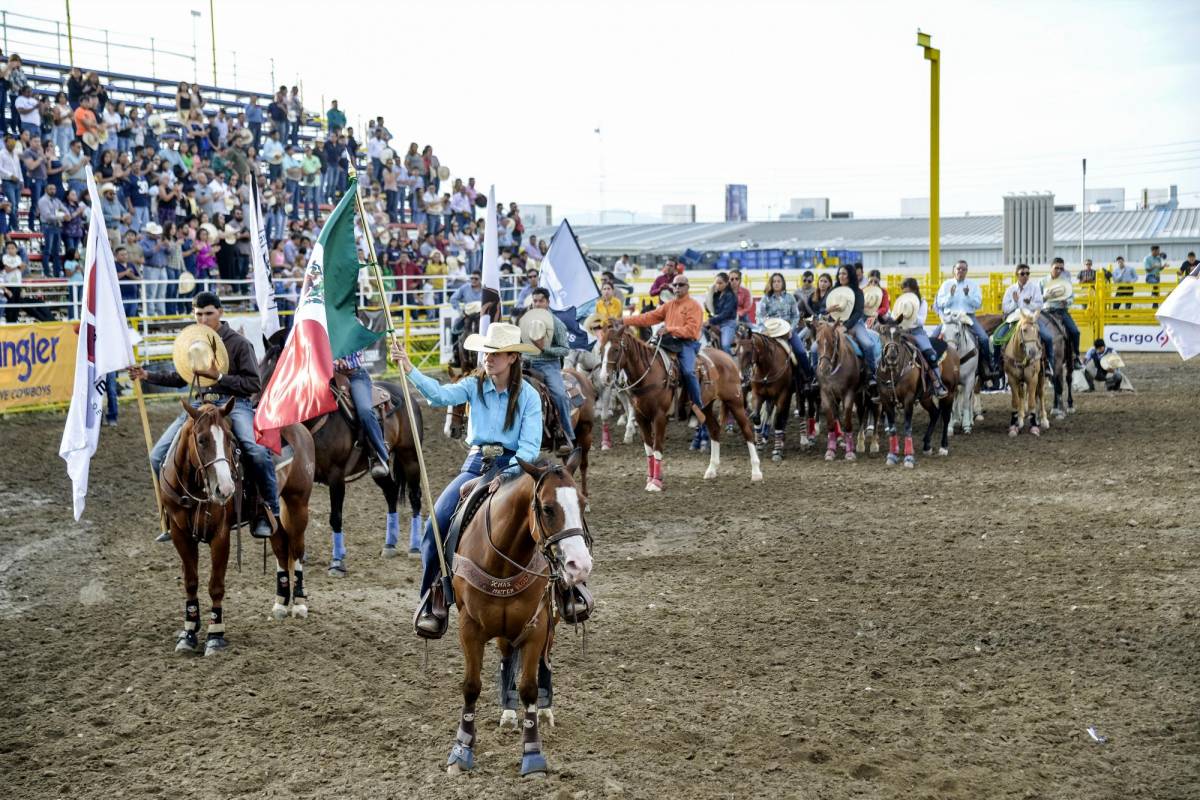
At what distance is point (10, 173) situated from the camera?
20.8 meters

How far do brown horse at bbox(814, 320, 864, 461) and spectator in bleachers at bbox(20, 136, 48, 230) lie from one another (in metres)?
14.1

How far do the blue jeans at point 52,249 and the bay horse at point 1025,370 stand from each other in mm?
16738

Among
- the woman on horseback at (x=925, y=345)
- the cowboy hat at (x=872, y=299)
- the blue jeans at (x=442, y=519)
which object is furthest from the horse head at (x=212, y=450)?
the cowboy hat at (x=872, y=299)

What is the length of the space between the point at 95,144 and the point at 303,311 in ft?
58.4

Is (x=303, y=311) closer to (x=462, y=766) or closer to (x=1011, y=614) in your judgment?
(x=462, y=766)

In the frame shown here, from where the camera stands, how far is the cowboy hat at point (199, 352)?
9016mm

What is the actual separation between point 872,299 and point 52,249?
1418 centimetres

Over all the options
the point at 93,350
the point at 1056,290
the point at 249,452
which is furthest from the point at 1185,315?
the point at 1056,290

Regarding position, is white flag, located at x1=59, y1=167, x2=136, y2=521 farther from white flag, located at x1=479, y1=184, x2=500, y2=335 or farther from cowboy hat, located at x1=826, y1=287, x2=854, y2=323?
cowboy hat, located at x1=826, y1=287, x2=854, y2=323

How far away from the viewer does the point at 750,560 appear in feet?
38.3

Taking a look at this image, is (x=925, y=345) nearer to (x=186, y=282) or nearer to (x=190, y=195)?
(x=186, y=282)

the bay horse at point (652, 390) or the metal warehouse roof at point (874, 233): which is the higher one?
the metal warehouse roof at point (874, 233)

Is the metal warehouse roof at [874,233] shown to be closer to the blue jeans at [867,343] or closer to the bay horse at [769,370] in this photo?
the bay horse at [769,370]

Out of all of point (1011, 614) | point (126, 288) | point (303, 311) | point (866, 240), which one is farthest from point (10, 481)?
point (866, 240)
